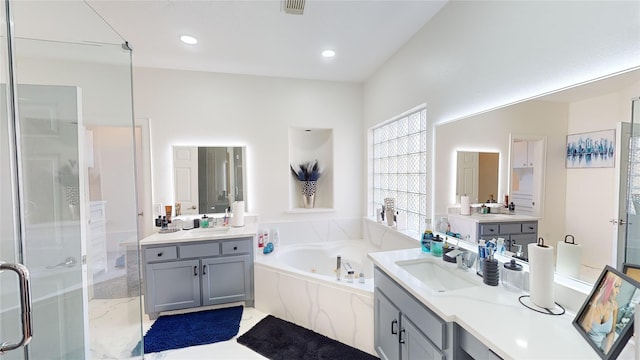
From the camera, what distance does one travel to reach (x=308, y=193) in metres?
3.64

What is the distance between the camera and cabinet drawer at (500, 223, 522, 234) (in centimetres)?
151

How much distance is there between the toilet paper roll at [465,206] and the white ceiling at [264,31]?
1.48 metres

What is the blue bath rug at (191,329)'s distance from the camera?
7.22 ft

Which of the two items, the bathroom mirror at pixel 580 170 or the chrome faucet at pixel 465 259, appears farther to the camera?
the chrome faucet at pixel 465 259

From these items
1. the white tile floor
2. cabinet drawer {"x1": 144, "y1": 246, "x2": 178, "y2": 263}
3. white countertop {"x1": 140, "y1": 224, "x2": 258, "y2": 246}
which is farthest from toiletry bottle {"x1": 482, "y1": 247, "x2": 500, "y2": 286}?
cabinet drawer {"x1": 144, "y1": 246, "x2": 178, "y2": 263}

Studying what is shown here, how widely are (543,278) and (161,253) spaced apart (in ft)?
9.70

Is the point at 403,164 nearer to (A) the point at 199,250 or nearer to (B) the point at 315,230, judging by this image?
(B) the point at 315,230

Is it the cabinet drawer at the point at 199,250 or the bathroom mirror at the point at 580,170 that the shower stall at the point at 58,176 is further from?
the bathroom mirror at the point at 580,170

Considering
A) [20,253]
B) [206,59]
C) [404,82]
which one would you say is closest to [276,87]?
[206,59]

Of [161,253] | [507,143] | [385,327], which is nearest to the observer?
[507,143]

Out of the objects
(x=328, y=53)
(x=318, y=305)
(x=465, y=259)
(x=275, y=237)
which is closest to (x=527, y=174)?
(x=465, y=259)

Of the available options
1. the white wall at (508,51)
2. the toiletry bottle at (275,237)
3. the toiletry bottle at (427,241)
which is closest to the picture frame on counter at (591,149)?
the white wall at (508,51)

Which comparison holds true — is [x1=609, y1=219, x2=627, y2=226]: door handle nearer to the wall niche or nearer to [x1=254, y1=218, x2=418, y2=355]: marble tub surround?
[x1=254, y1=218, x2=418, y2=355]: marble tub surround

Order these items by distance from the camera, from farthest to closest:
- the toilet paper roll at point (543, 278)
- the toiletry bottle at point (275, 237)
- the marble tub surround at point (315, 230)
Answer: the marble tub surround at point (315, 230) < the toiletry bottle at point (275, 237) < the toilet paper roll at point (543, 278)
